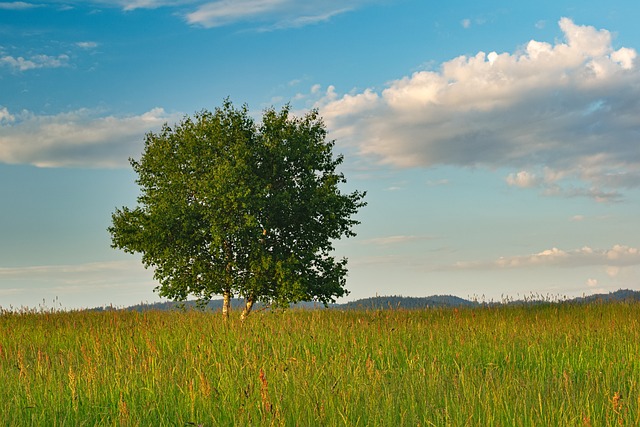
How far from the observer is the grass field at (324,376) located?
713 centimetres

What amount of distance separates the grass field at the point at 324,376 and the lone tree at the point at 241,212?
5.80m

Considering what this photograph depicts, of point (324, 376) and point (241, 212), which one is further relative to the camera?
point (241, 212)

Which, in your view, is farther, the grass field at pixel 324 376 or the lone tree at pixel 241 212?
the lone tree at pixel 241 212

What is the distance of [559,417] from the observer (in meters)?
6.58

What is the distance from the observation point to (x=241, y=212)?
23.1 m

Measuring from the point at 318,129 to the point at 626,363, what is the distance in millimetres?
17181

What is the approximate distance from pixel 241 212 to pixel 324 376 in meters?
14.5

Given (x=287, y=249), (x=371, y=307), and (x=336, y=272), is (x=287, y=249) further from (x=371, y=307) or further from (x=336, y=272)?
(x=371, y=307)

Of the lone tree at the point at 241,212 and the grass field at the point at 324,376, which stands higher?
the lone tree at the point at 241,212

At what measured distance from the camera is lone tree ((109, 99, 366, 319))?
76.1ft

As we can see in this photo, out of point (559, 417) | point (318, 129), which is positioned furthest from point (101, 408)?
point (318, 129)

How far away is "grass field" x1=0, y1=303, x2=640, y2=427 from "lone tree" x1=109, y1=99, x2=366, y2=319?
5.80 meters

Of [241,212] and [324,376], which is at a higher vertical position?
[241,212]

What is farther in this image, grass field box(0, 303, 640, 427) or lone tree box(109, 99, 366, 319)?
lone tree box(109, 99, 366, 319)
